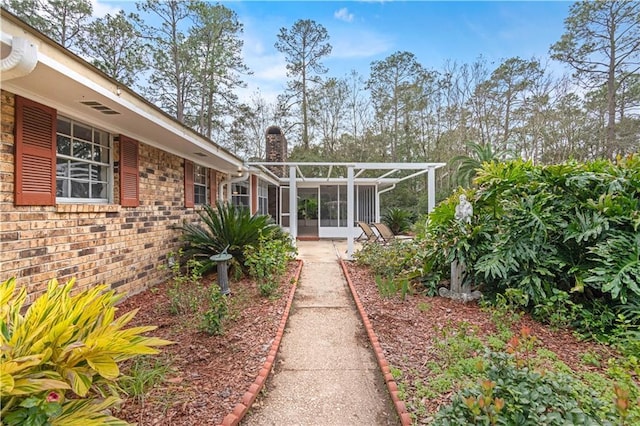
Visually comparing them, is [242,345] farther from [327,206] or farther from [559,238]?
[327,206]

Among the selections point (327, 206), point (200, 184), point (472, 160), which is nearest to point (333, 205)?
point (327, 206)

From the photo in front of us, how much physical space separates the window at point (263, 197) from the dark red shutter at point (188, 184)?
15.6 feet

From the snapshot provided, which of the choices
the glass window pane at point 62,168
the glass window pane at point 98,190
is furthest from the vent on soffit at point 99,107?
the glass window pane at point 98,190

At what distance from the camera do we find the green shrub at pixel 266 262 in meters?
4.87

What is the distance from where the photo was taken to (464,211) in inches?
181

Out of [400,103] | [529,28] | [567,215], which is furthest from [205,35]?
[567,215]

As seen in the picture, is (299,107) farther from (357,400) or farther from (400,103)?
(357,400)

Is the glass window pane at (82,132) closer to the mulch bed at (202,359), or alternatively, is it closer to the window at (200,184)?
the mulch bed at (202,359)

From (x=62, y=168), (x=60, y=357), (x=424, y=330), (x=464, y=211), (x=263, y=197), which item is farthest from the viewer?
(x=263, y=197)

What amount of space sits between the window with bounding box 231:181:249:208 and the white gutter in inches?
292

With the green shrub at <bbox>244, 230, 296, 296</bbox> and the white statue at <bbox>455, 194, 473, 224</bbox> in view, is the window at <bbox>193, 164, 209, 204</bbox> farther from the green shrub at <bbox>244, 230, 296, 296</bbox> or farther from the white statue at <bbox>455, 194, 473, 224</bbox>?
the white statue at <bbox>455, 194, 473, 224</bbox>

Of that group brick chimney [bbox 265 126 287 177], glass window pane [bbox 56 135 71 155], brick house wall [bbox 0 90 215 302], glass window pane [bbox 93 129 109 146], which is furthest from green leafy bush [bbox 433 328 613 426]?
brick chimney [bbox 265 126 287 177]

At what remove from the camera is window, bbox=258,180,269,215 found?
1178cm

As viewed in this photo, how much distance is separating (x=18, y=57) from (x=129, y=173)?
100 inches
